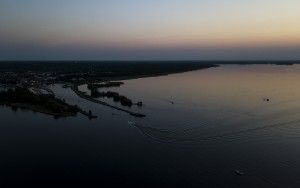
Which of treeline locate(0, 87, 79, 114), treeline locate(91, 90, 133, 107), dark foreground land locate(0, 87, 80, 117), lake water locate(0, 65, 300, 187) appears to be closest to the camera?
lake water locate(0, 65, 300, 187)

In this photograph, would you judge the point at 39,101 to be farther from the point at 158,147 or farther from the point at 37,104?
the point at 158,147

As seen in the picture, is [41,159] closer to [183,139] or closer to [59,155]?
[59,155]

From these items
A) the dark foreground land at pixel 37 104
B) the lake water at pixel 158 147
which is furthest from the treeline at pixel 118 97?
the dark foreground land at pixel 37 104

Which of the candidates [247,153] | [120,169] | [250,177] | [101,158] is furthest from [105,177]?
[247,153]

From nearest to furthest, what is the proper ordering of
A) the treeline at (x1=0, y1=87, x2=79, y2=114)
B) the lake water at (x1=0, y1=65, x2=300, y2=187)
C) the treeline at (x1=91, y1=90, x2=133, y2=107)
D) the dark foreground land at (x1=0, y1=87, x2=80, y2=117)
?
the lake water at (x1=0, y1=65, x2=300, y2=187), the dark foreground land at (x1=0, y1=87, x2=80, y2=117), the treeline at (x1=0, y1=87, x2=79, y2=114), the treeline at (x1=91, y1=90, x2=133, y2=107)

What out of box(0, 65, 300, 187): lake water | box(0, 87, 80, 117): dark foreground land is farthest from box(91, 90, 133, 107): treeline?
box(0, 87, 80, 117): dark foreground land

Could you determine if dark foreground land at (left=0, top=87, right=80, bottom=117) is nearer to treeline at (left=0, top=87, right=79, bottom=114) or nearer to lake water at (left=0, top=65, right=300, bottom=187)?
treeline at (left=0, top=87, right=79, bottom=114)

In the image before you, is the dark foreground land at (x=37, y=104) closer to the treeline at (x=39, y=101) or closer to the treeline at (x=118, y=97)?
the treeline at (x=39, y=101)

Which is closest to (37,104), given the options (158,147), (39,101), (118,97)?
(39,101)
